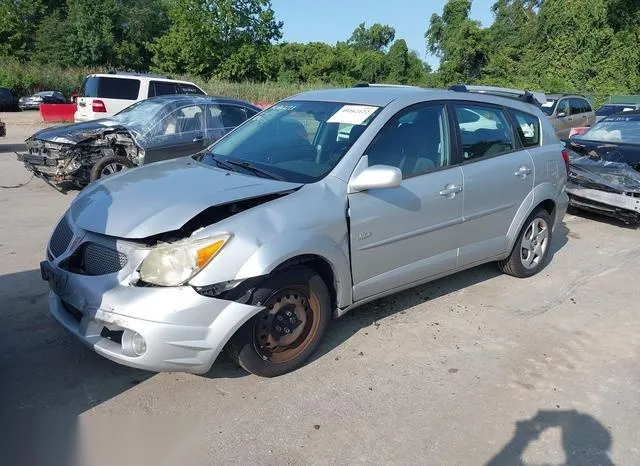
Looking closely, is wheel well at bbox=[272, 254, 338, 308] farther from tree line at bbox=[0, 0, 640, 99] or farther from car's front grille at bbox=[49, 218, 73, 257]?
tree line at bbox=[0, 0, 640, 99]

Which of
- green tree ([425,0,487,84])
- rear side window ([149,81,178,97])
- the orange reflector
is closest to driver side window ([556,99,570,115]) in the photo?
rear side window ([149,81,178,97])

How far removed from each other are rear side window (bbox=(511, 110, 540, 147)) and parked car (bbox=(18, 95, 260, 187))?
542 cm

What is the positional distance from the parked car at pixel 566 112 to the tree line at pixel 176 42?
40.7 m

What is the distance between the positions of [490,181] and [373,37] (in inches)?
3767

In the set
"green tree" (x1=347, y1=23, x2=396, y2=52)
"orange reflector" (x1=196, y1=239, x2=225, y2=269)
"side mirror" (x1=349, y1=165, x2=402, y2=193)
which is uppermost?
"green tree" (x1=347, y1=23, x2=396, y2=52)

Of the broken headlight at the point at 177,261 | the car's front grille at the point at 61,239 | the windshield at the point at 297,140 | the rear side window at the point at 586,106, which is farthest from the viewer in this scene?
the rear side window at the point at 586,106

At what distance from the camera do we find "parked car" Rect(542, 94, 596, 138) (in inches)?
615

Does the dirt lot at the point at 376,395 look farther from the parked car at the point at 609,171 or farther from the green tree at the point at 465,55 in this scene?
the green tree at the point at 465,55

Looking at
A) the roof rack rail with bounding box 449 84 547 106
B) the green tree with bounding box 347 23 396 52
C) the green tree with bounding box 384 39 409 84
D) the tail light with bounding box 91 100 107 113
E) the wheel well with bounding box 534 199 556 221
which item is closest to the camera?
the wheel well with bounding box 534 199 556 221

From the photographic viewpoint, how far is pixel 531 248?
5473 millimetres

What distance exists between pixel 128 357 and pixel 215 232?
2.75ft

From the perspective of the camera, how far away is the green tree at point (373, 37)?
93.6 m

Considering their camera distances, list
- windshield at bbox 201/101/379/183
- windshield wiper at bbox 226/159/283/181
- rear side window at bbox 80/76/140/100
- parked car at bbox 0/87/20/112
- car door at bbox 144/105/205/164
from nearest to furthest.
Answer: windshield wiper at bbox 226/159/283/181 → windshield at bbox 201/101/379/183 → car door at bbox 144/105/205/164 → rear side window at bbox 80/76/140/100 → parked car at bbox 0/87/20/112

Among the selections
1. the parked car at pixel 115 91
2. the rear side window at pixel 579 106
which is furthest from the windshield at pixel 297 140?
the rear side window at pixel 579 106
